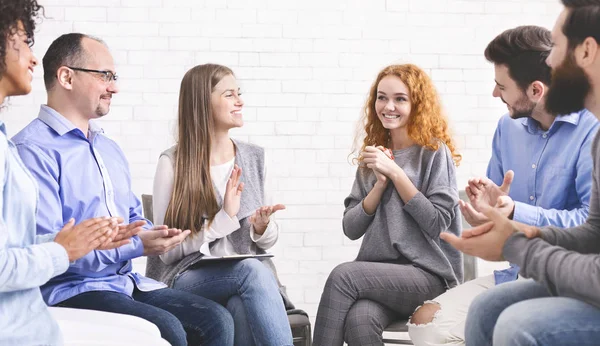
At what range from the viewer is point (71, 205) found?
8.49 feet

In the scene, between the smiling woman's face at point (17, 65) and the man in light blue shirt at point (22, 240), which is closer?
the man in light blue shirt at point (22, 240)

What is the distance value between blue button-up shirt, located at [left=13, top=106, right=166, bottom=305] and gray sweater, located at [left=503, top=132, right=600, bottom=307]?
137 cm

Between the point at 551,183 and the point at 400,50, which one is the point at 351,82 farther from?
the point at 551,183

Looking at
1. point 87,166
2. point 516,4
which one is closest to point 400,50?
point 516,4

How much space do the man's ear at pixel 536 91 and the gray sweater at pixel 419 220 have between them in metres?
0.54

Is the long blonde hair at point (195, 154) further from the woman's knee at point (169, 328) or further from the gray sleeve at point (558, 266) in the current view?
the gray sleeve at point (558, 266)

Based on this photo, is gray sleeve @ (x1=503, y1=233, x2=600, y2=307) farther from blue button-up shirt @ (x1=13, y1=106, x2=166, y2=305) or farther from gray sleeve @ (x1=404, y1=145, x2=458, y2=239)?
blue button-up shirt @ (x1=13, y1=106, x2=166, y2=305)

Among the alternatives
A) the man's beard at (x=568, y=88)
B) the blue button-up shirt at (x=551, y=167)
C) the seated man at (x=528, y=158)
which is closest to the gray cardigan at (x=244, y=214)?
the seated man at (x=528, y=158)

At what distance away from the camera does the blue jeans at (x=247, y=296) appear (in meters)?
2.79

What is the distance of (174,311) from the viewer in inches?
106

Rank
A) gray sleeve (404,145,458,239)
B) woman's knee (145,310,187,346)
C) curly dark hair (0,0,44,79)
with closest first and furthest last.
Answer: curly dark hair (0,0,44,79) < woman's knee (145,310,187,346) < gray sleeve (404,145,458,239)

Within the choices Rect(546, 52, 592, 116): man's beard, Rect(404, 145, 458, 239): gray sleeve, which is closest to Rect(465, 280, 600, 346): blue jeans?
Rect(546, 52, 592, 116): man's beard

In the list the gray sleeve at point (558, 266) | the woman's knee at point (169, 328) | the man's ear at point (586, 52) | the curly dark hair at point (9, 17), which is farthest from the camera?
the woman's knee at point (169, 328)

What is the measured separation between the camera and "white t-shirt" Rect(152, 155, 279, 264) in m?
3.05
